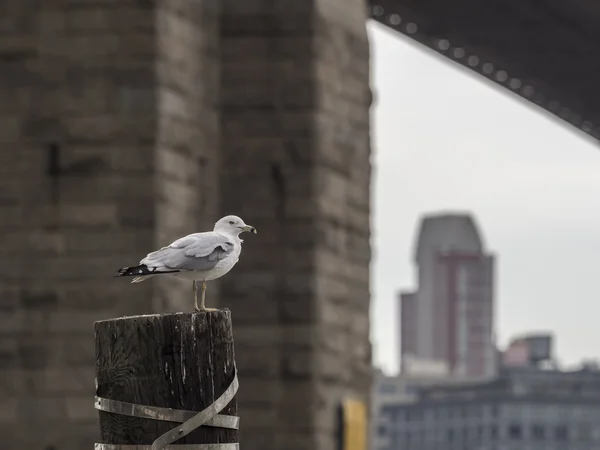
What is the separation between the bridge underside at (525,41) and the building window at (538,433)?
116 meters

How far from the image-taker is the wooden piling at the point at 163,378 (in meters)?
9.75

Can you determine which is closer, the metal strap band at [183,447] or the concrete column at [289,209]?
the metal strap band at [183,447]

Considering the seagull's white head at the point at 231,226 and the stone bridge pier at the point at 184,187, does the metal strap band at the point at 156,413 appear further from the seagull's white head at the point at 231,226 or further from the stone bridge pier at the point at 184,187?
the stone bridge pier at the point at 184,187

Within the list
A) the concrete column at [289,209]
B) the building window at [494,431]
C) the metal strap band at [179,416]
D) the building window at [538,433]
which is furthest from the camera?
the building window at [538,433]

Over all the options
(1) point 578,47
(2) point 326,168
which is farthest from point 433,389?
(2) point 326,168

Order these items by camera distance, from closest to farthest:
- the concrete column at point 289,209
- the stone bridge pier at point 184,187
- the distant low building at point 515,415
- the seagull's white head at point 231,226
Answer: the seagull's white head at point 231,226 < the stone bridge pier at point 184,187 < the concrete column at point 289,209 < the distant low building at point 515,415

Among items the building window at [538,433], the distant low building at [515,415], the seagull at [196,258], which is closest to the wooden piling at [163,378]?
the seagull at [196,258]

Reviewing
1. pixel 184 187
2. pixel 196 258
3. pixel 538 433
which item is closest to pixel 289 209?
pixel 184 187

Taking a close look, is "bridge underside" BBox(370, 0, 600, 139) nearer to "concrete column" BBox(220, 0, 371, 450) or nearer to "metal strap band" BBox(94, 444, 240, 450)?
"concrete column" BBox(220, 0, 371, 450)

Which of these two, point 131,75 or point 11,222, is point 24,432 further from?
point 131,75

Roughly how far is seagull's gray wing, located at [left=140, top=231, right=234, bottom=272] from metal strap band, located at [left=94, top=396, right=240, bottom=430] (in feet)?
5.08

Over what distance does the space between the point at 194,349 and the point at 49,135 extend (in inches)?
504

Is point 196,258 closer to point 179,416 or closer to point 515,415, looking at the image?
point 179,416

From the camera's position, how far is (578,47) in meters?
54.7
